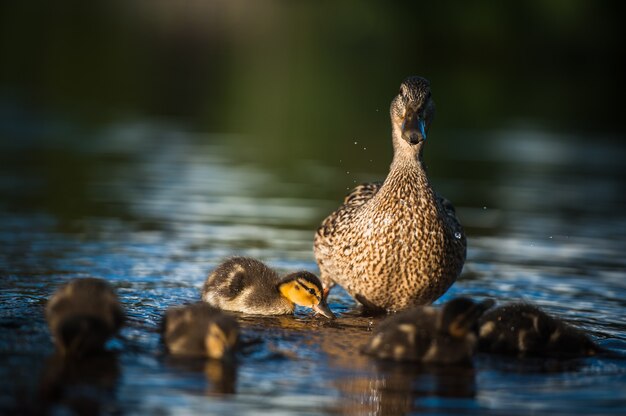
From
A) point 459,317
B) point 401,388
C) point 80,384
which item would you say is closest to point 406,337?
point 459,317

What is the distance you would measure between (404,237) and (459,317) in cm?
111

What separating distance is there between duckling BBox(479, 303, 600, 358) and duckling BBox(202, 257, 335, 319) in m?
1.08

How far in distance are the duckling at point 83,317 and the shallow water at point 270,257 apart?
0.37ft

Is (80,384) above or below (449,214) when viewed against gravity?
below

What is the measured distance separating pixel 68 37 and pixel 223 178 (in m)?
18.9

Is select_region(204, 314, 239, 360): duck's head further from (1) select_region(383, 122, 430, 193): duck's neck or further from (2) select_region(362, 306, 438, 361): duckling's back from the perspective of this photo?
(1) select_region(383, 122, 430, 193): duck's neck

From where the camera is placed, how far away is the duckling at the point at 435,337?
5809mm

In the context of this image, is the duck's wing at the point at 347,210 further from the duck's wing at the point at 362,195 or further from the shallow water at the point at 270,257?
the shallow water at the point at 270,257

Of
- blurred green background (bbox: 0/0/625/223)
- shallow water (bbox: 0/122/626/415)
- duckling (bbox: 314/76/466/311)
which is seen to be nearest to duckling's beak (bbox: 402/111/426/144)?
duckling (bbox: 314/76/466/311)

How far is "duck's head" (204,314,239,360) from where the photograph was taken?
18.5 feet

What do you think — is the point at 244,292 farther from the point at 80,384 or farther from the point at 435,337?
the point at 80,384

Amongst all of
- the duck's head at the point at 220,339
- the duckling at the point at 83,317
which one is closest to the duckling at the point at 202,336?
the duck's head at the point at 220,339

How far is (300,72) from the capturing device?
27.0 meters

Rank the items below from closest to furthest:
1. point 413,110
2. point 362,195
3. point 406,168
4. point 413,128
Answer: point 413,128 → point 413,110 → point 406,168 → point 362,195
